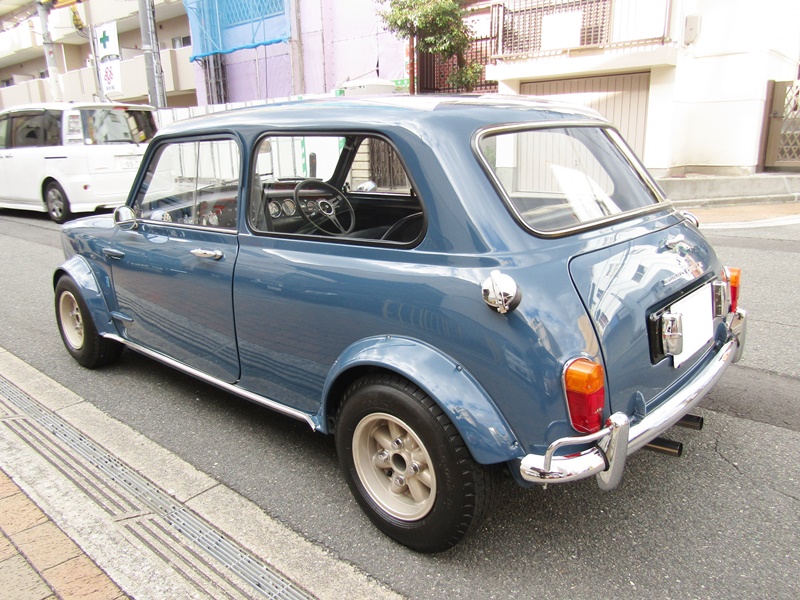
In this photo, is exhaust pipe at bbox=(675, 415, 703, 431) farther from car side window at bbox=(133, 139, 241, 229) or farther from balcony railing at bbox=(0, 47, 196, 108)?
balcony railing at bbox=(0, 47, 196, 108)

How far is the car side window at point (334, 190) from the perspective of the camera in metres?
2.80

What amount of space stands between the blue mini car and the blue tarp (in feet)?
48.2

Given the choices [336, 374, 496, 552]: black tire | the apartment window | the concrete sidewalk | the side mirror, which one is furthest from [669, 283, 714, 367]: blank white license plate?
the apartment window

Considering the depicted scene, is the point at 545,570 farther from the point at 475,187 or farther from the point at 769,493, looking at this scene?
the point at 475,187

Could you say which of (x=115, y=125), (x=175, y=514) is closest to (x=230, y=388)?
(x=175, y=514)

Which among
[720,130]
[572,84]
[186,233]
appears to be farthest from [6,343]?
[720,130]

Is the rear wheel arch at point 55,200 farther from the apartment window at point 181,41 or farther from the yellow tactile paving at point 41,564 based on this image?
the apartment window at point 181,41

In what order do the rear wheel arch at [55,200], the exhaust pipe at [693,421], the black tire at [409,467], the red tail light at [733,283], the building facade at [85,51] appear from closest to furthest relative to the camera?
the black tire at [409,467], the exhaust pipe at [693,421], the red tail light at [733,283], the rear wheel arch at [55,200], the building facade at [85,51]

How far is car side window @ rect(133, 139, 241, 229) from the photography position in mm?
3105

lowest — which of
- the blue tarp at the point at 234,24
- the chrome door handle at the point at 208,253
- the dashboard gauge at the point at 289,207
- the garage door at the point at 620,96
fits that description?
the chrome door handle at the point at 208,253

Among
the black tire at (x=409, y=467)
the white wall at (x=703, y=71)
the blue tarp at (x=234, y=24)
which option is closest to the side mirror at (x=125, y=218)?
the black tire at (x=409, y=467)

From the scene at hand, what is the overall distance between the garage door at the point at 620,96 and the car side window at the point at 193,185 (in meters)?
9.36

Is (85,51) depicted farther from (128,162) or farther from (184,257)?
(184,257)

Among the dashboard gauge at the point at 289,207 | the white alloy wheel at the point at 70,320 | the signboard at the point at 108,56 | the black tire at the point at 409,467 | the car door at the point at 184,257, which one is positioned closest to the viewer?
the black tire at the point at 409,467
